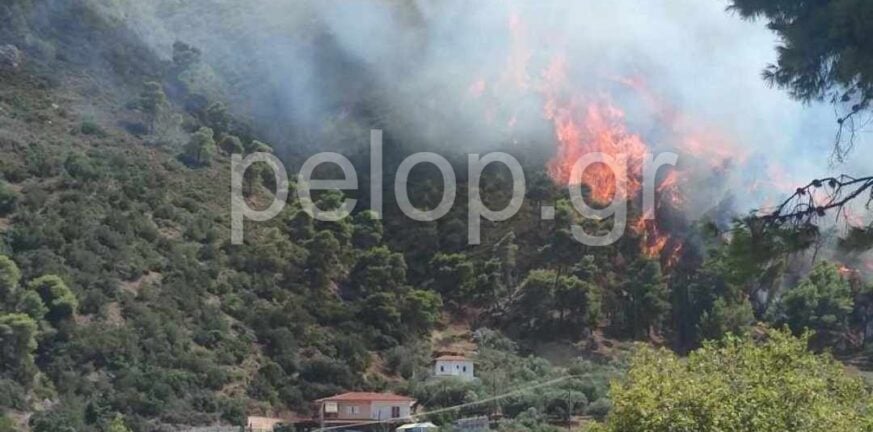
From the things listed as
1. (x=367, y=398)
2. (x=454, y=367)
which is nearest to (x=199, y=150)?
(x=454, y=367)

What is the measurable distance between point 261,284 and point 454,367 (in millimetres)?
11961

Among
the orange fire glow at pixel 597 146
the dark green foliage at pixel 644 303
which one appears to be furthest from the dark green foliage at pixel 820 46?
the orange fire glow at pixel 597 146

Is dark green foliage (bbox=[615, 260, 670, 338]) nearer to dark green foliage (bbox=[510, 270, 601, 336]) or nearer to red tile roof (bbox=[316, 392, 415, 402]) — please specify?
dark green foliage (bbox=[510, 270, 601, 336])

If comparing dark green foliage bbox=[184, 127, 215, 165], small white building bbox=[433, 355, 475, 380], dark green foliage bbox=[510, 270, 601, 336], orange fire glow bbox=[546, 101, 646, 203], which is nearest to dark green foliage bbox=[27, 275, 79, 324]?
small white building bbox=[433, 355, 475, 380]

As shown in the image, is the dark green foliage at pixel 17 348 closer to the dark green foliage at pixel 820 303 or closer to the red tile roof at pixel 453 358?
the red tile roof at pixel 453 358

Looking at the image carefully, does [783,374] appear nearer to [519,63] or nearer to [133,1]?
[519,63]

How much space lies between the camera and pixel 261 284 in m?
65.3

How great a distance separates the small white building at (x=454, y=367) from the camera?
191 feet

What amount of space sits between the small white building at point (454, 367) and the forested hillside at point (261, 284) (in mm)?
1188

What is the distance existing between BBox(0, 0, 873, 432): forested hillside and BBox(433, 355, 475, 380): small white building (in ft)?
3.90

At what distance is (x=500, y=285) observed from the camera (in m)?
69.9

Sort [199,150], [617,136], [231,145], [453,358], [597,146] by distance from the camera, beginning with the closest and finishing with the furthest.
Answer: [453,358], [199,150], [597,146], [617,136], [231,145]

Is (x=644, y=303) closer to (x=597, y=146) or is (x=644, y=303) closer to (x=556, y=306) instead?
(x=556, y=306)

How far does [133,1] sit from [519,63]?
3163cm
